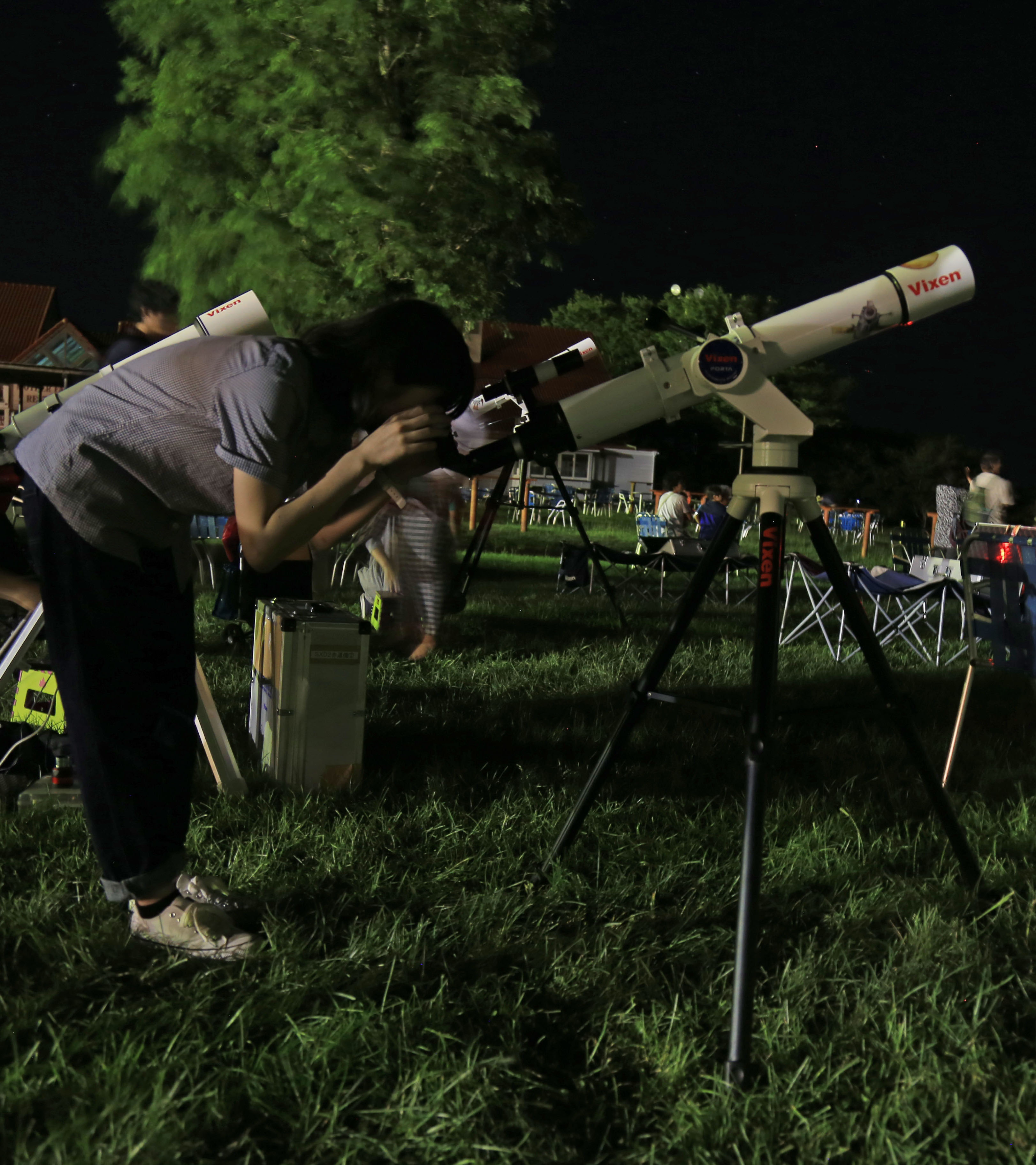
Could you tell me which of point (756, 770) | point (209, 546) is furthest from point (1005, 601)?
point (209, 546)

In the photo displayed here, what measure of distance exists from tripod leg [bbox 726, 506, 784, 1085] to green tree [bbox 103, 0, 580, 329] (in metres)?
10.6

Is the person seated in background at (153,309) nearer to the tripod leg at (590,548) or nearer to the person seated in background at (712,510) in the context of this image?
the tripod leg at (590,548)

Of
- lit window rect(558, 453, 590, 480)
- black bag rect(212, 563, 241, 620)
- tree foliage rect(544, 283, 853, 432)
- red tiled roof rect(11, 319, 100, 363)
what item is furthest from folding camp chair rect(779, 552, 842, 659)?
tree foliage rect(544, 283, 853, 432)

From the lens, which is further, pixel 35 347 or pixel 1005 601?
pixel 35 347

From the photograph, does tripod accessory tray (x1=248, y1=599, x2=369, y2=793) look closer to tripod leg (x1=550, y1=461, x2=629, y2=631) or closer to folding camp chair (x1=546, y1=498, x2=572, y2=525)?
tripod leg (x1=550, y1=461, x2=629, y2=631)

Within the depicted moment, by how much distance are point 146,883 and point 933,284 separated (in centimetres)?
227

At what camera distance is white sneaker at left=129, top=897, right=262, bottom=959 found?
2258mm

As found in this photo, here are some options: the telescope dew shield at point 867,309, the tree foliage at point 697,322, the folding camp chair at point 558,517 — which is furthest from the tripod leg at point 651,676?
the tree foliage at point 697,322

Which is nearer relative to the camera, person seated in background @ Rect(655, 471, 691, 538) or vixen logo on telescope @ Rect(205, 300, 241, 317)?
vixen logo on telescope @ Rect(205, 300, 241, 317)

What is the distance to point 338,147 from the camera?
12570 millimetres

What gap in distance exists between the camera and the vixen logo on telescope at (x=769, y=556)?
2199mm

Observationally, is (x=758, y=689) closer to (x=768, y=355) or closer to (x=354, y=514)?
(x=768, y=355)

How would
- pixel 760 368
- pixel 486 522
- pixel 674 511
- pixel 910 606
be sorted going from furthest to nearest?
1. pixel 674 511
2. pixel 910 606
3. pixel 486 522
4. pixel 760 368

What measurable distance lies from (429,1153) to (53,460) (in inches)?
58.1
